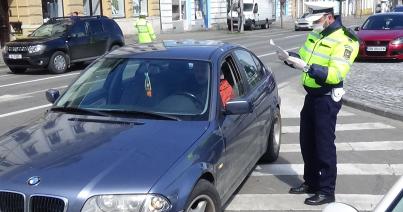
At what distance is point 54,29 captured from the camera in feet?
61.2

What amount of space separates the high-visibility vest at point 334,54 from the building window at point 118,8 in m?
30.7

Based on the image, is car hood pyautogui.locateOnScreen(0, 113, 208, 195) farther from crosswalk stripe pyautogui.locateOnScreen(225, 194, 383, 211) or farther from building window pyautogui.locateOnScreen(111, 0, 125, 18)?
building window pyautogui.locateOnScreen(111, 0, 125, 18)

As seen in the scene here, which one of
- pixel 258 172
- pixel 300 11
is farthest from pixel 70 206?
pixel 300 11

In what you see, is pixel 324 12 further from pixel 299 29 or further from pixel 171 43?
pixel 299 29

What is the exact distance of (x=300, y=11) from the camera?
65.4 metres

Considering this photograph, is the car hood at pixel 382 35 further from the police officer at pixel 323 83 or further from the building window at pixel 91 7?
the building window at pixel 91 7

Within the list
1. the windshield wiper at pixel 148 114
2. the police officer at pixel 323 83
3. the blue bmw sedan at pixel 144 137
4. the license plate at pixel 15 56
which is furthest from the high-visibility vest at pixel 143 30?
the windshield wiper at pixel 148 114

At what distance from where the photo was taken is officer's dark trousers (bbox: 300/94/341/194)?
502 cm

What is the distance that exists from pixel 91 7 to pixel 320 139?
97.6 feet

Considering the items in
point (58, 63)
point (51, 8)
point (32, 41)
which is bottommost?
point (58, 63)

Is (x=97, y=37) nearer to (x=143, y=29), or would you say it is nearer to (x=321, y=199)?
(x=143, y=29)

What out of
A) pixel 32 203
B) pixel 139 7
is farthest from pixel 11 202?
pixel 139 7

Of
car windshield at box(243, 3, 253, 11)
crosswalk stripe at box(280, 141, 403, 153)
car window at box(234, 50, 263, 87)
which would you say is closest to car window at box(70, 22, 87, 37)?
crosswalk stripe at box(280, 141, 403, 153)

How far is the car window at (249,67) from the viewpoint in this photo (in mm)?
5746
